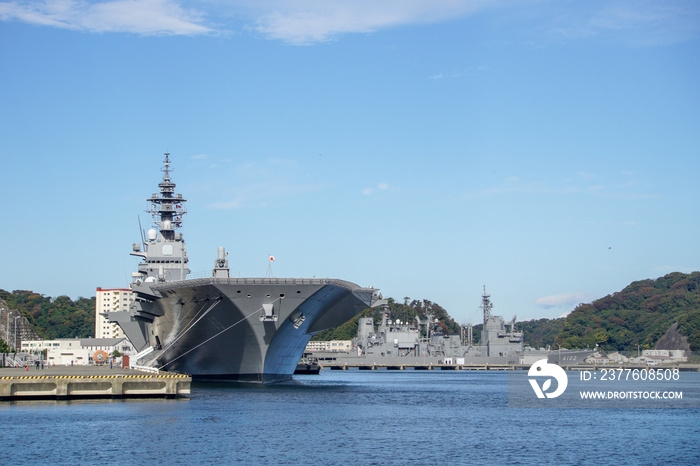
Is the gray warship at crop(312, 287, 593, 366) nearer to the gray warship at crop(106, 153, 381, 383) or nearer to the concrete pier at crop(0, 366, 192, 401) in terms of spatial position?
the gray warship at crop(106, 153, 381, 383)

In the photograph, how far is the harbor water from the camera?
60.0 feet

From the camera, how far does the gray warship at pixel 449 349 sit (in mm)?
97812

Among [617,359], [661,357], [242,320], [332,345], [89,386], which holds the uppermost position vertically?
[242,320]

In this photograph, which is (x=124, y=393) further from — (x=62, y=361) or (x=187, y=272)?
(x=187, y=272)

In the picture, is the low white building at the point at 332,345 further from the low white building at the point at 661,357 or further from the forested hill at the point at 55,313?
the low white building at the point at 661,357

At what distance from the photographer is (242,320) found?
3547cm

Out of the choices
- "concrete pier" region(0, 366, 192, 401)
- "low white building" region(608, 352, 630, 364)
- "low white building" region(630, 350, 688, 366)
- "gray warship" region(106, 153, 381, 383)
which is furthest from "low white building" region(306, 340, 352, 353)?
"concrete pier" region(0, 366, 192, 401)

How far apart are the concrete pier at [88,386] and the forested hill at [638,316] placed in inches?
3893

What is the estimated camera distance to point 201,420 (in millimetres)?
23969

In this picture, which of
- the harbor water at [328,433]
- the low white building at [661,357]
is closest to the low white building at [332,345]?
the low white building at [661,357]

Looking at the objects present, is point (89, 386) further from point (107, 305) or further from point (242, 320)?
point (107, 305)

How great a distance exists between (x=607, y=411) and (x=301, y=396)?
42.0 feet

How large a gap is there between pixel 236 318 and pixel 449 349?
71.5 meters

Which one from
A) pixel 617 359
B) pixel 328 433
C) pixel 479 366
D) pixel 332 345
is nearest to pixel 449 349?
pixel 479 366
